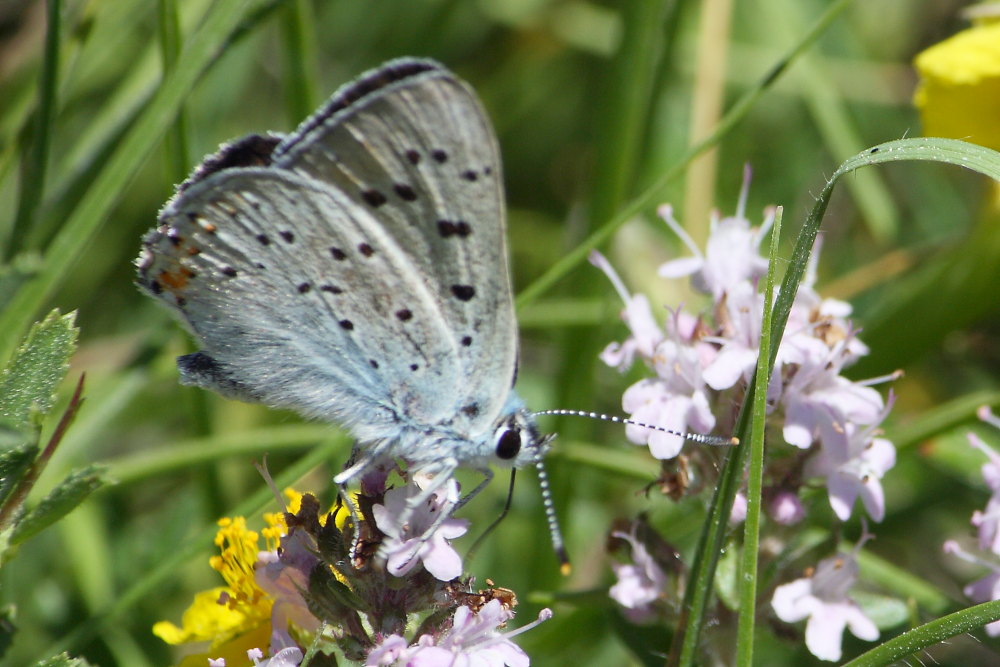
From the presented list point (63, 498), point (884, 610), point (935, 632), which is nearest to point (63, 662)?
point (63, 498)

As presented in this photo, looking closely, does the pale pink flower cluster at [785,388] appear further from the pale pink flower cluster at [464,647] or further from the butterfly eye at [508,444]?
the pale pink flower cluster at [464,647]

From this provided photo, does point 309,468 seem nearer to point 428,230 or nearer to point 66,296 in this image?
point 428,230

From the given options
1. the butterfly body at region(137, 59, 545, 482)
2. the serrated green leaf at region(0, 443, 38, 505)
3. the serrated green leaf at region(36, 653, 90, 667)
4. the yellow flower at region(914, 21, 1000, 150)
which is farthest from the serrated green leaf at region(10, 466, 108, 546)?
the yellow flower at region(914, 21, 1000, 150)

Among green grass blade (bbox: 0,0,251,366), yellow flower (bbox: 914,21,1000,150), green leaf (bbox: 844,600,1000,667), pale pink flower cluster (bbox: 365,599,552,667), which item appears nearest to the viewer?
green leaf (bbox: 844,600,1000,667)

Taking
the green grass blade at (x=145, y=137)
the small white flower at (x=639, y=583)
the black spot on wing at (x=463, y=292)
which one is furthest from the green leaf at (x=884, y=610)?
the green grass blade at (x=145, y=137)

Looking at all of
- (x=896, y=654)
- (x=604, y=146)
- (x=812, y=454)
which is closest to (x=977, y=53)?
(x=604, y=146)

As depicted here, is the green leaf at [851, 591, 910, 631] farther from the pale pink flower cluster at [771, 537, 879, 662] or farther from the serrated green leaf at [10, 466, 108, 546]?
the serrated green leaf at [10, 466, 108, 546]
